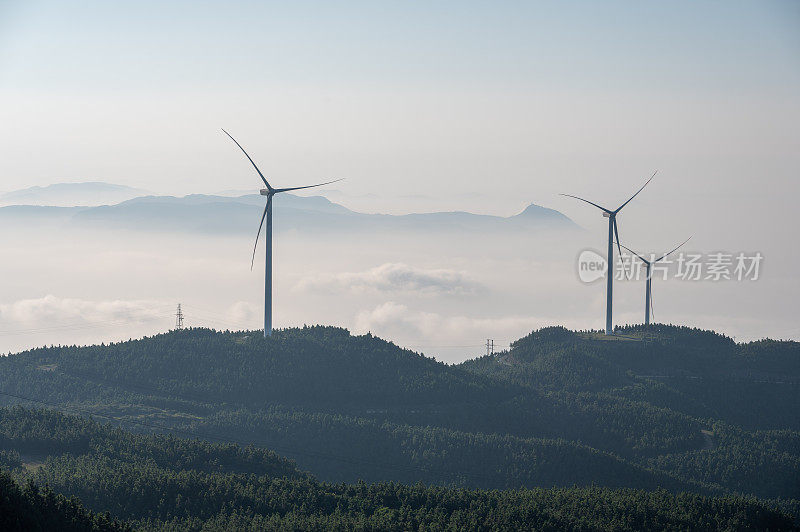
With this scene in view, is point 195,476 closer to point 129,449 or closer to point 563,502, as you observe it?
point 129,449

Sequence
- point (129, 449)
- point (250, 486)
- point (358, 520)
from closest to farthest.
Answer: point (358, 520) < point (250, 486) < point (129, 449)

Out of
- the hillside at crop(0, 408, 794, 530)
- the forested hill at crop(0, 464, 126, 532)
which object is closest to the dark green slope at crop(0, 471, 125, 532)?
the forested hill at crop(0, 464, 126, 532)

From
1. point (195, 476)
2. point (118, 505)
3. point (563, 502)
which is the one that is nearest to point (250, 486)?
point (195, 476)

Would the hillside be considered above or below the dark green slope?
below

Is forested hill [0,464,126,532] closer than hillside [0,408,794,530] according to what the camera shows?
Yes

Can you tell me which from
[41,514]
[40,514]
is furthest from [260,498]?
[40,514]

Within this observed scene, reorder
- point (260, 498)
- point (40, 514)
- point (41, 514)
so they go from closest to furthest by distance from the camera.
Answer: point (40, 514) < point (41, 514) < point (260, 498)

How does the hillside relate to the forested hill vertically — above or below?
below

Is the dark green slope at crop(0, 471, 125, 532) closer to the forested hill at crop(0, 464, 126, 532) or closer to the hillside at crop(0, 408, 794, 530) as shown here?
the forested hill at crop(0, 464, 126, 532)

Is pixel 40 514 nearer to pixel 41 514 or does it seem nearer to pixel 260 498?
pixel 41 514
